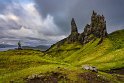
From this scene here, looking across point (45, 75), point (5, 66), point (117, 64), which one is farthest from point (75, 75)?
point (117, 64)

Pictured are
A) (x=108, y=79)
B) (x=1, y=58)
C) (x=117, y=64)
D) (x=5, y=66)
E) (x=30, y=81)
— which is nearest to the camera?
(x=30, y=81)

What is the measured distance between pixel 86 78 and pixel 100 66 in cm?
10962

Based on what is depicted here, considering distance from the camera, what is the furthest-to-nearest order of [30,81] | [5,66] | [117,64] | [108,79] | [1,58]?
[117,64] < [1,58] < [5,66] < [108,79] < [30,81]

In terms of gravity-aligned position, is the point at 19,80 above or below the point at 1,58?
below

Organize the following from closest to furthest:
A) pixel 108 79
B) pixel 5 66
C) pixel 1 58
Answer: pixel 108 79
pixel 5 66
pixel 1 58

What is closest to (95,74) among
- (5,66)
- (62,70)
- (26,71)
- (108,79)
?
(108,79)

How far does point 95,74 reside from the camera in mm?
80250

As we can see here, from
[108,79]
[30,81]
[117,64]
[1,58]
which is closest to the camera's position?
[30,81]

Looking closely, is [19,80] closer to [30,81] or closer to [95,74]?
[30,81]

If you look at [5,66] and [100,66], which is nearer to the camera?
[5,66]

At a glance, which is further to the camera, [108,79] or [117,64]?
[117,64]

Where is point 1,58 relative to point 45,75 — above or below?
above

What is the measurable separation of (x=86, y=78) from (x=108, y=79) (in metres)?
8.02

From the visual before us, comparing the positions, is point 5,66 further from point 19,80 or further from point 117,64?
point 117,64
